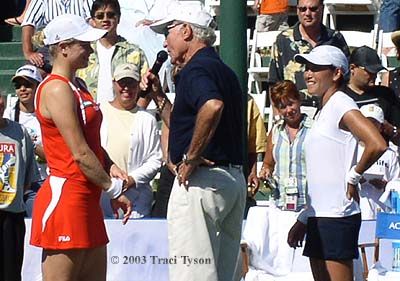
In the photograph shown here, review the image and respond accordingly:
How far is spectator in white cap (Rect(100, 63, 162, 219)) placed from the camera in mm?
9031

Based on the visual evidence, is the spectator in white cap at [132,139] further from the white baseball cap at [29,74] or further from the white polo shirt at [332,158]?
the white polo shirt at [332,158]

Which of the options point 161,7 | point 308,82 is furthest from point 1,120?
point 161,7

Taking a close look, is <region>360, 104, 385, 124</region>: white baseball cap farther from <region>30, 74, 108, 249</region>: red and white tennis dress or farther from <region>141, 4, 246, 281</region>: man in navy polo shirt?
<region>30, 74, 108, 249</region>: red and white tennis dress

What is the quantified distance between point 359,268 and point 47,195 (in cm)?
215

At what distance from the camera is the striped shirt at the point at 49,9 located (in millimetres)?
10891

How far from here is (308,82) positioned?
6.73 m

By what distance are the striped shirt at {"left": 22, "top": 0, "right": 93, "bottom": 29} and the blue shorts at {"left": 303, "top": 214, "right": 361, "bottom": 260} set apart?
4867 millimetres

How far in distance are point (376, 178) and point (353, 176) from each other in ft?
9.64

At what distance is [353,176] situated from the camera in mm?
6512

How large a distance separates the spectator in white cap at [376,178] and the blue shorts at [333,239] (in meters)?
2.68

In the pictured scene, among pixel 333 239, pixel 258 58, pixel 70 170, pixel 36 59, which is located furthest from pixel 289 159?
pixel 258 58

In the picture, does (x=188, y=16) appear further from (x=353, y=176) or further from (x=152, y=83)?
(x=353, y=176)

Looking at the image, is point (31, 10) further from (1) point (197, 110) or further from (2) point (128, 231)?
(1) point (197, 110)

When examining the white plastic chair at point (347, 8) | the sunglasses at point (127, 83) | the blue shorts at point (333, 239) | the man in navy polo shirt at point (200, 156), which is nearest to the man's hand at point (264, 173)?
the sunglasses at point (127, 83)
